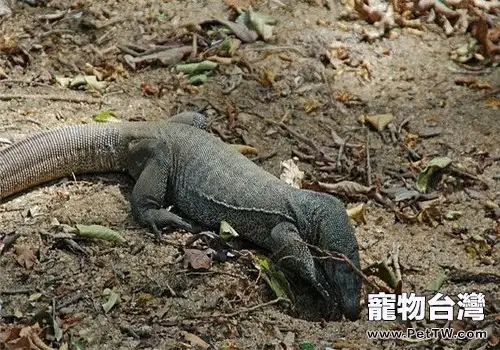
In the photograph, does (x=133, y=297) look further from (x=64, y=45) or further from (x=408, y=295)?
(x=64, y=45)

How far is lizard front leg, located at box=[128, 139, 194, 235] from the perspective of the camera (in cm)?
644

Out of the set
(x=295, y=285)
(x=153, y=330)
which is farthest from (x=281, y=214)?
(x=153, y=330)

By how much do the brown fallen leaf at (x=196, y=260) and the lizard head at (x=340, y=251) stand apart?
0.87m

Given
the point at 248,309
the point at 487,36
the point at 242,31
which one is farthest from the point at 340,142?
the point at 487,36

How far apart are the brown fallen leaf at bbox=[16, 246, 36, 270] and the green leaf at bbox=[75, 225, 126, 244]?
382mm

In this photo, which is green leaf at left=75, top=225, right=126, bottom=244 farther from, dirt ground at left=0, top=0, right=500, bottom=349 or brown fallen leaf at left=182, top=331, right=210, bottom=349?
brown fallen leaf at left=182, top=331, right=210, bottom=349

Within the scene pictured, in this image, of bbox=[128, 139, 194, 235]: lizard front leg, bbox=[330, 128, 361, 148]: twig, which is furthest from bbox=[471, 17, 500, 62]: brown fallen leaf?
bbox=[128, 139, 194, 235]: lizard front leg

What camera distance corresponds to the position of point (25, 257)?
19.3ft

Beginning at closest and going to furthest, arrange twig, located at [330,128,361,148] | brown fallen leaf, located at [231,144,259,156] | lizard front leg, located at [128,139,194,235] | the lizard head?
the lizard head → lizard front leg, located at [128,139,194,235] → brown fallen leaf, located at [231,144,259,156] → twig, located at [330,128,361,148]

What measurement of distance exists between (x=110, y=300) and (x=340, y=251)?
1.68 m

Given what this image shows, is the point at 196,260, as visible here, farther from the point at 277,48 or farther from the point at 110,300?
the point at 277,48

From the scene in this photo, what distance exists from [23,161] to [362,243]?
2.83m

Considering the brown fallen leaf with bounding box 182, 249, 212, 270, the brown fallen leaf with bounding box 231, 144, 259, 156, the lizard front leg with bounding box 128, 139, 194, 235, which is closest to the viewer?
the brown fallen leaf with bounding box 182, 249, 212, 270

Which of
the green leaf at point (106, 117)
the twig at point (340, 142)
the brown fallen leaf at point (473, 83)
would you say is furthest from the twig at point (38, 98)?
the brown fallen leaf at point (473, 83)
